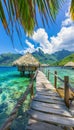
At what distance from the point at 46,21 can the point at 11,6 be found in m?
A: 0.36

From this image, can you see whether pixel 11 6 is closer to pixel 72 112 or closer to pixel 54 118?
pixel 54 118

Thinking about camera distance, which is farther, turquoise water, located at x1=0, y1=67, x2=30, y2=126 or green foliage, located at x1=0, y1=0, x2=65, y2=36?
turquoise water, located at x1=0, y1=67, x2=30, y2=126

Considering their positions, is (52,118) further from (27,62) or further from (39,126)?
(27,62)

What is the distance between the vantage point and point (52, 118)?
4.03m

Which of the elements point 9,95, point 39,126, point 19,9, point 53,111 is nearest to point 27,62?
point 9,95

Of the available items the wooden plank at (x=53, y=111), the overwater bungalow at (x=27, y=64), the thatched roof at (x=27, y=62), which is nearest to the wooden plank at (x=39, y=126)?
the wooden plank at (x=53, y=111)

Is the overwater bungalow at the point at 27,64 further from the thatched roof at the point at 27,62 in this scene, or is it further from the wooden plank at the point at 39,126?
the wooden plank at the point at 39,126

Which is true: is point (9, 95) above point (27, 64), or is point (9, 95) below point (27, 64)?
below

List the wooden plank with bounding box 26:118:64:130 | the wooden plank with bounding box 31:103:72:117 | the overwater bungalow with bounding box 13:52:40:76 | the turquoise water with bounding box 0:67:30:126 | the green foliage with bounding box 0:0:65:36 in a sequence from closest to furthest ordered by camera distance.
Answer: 1. the green foliage with bounding box 0:0:65:36
2. the wooden plank with bounding box 26:118:64:130
3. the wooden plank with bounding box 31:103:72:117
4. the turquoise water with bounding box 0:67:30:126
5. the overwater bungalow with bounding box 13:52:40:76

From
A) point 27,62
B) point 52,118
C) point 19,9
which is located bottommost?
point 52,118

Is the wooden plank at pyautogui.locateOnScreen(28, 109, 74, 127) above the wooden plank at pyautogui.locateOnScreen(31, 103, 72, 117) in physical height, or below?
below

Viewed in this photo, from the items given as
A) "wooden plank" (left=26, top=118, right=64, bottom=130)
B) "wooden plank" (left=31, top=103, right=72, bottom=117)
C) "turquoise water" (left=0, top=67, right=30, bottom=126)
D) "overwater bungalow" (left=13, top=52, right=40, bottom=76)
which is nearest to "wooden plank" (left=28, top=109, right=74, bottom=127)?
"wooden plank" (left=26, top=118, right=64, bottom=130)

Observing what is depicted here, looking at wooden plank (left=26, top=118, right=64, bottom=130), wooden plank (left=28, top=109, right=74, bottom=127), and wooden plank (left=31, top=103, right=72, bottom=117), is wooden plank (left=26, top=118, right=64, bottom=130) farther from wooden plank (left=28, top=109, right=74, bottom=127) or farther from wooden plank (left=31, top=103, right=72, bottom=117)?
wooden plank (left=31, top=103, right=72, bottom=117)

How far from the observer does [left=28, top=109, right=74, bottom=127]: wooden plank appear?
3.70 m
